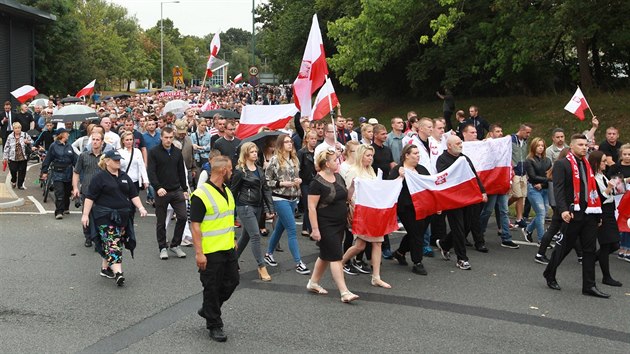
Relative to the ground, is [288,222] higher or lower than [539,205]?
lower

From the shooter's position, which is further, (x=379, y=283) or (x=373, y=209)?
(x=373, y=209)

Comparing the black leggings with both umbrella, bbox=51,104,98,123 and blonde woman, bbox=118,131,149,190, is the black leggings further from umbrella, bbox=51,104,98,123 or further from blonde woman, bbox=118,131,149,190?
umbrella, bbox=51,104,98,123

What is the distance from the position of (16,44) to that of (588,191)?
38744 millimetres

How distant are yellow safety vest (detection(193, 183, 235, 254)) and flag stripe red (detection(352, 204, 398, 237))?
225cm

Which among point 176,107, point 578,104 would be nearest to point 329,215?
point 578,104

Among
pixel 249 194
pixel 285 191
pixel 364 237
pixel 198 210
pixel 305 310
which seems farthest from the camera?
pixel 285 191

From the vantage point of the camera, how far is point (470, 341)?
640 centimetres

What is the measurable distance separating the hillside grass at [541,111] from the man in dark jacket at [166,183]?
44.0 feet

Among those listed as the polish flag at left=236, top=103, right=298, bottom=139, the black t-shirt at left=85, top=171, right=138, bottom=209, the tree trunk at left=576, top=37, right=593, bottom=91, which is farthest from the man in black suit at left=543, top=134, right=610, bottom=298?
the tree trunk at left=576, top=37, right=593, bottom=91

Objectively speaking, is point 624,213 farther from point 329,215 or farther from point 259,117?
point 259,117

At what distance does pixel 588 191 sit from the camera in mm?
8086

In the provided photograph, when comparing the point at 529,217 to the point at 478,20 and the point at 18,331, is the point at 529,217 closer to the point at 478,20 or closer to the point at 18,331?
the point at 18,331

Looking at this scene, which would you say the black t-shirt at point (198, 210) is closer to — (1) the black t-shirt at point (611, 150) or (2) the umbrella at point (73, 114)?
(1) the black t-shirt at point (611, 150)

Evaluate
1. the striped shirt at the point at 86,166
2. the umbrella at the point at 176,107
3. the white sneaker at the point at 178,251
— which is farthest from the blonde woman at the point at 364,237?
the umbrella at the point at 176,107
